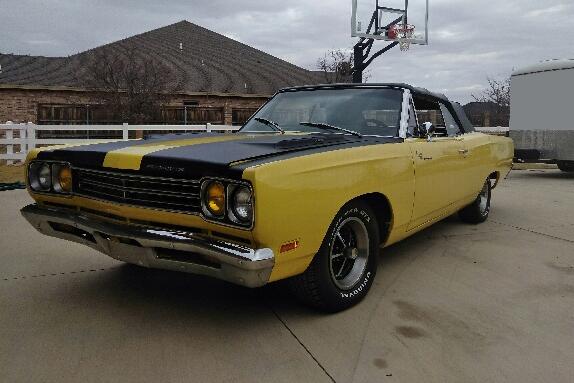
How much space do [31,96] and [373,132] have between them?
20.5 m

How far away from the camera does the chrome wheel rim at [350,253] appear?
10.0ft

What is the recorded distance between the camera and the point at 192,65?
2530cm

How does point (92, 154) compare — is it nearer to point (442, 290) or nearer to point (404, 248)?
point (442, 290)

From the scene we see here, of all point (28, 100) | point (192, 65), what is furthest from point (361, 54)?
point (28, 100)

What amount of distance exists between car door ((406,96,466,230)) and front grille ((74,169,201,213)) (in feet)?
6.00

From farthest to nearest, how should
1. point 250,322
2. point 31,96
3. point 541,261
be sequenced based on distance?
point 31,96 < point 541,261 < point 250,322

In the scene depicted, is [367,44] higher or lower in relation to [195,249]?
higher

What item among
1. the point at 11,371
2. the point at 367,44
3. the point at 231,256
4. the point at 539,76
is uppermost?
the point at 367,44

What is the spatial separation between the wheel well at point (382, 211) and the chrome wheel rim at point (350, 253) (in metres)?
0.25

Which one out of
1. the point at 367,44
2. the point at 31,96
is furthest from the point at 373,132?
the point at 31,96

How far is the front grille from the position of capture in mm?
2512

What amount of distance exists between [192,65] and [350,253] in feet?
78.2

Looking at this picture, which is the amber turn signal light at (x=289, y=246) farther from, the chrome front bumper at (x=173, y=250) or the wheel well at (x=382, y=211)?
the wheel well at (x=382, y=211)

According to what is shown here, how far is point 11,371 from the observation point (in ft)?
7.47
